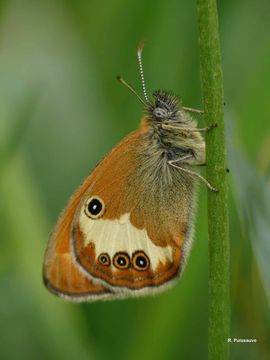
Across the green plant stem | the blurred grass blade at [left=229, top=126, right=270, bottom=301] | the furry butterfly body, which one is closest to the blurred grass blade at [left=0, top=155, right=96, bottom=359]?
the furry butterfly body

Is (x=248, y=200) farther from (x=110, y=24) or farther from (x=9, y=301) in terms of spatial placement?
(x=110, y=24)

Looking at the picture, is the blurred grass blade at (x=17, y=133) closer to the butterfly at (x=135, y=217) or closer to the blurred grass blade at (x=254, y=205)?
the butterfly at (x=135, y=217)

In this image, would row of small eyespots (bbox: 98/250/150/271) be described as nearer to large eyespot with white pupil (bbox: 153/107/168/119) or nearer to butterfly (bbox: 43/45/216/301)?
butterfly (bbox: 43/45/216/301)

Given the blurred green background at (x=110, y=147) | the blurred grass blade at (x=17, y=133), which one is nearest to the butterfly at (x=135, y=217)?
the blurred green background at (x=110, y=147)

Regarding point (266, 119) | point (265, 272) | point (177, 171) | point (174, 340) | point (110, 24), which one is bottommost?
point (174, 340)

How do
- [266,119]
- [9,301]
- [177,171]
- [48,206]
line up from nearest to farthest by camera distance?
Result: [177,171], [266,119], [9,301], [48,206]

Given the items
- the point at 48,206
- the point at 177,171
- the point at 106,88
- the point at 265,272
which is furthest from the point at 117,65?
the point at 265,272
